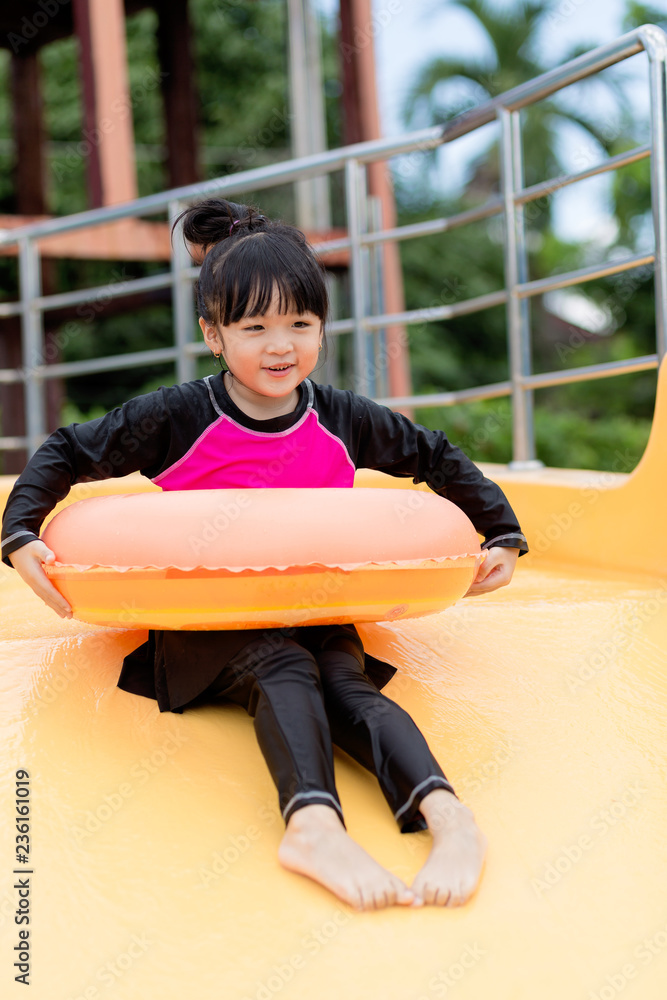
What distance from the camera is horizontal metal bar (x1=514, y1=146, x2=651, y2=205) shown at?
7.36 ft

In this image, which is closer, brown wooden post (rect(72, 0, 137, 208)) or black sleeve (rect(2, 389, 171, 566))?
black sleeve (rect(2, 389, 171, 566))

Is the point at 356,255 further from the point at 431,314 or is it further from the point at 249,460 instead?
the point at 249,460

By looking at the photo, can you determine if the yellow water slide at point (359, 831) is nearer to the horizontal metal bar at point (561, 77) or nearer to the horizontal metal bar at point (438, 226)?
the horizontal metal bar at point (561, 77)

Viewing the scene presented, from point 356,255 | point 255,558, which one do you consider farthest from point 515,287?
point 255,558

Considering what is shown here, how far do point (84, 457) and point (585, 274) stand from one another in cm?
146

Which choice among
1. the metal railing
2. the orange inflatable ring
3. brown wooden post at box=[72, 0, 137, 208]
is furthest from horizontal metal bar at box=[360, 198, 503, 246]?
brown wooden post at box=[72, 0, 137, 208]

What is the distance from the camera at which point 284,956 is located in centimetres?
104

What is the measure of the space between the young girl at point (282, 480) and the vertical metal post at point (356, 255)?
1.39m

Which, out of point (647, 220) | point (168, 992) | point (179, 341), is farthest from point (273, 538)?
point (647, 220)

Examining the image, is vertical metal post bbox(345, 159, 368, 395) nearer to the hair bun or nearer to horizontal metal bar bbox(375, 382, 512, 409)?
horizontal metal bar bbox(375, 382, 512, 409)

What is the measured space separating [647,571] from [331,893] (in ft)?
3.99

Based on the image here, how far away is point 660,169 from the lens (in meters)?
2.17

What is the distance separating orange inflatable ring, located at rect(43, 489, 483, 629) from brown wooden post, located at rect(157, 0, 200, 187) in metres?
4.63

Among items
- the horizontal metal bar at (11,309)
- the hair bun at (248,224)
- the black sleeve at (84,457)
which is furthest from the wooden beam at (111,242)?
the black sleeve at (84,457)
